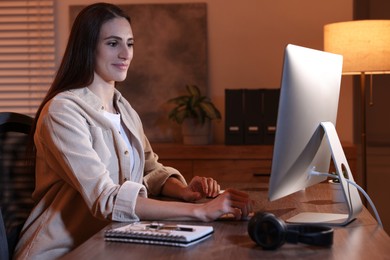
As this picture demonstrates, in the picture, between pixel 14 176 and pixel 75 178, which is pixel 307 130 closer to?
pixel 75 178

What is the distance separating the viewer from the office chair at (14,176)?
6.51 ft

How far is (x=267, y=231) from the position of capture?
1428 millimetres

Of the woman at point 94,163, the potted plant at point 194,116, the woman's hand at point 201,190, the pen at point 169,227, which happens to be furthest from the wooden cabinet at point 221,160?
the pen at point 169,227

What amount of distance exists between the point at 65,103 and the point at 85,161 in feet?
0.77

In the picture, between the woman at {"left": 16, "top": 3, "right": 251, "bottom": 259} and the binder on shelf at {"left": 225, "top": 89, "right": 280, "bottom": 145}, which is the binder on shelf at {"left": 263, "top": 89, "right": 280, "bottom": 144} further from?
the woman at {"left": 16, "top": 3, "right": 251, "bottom": 259}

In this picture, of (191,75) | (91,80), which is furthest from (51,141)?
(191,75)

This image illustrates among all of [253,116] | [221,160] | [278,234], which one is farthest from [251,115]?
[278,234]

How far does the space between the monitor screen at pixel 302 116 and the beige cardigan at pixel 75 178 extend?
44cm

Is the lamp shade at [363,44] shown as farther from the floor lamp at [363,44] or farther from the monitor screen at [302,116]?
the monitor screen at [302,116]

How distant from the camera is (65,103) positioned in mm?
1911

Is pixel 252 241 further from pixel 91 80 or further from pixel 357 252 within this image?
pixel 91 80

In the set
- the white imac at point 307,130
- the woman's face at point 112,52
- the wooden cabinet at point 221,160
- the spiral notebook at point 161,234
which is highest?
the woman's face at point 112,52

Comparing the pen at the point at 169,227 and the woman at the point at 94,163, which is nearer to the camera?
the pen at the point at 169,227

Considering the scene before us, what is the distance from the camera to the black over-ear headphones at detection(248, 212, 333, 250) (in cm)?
142
